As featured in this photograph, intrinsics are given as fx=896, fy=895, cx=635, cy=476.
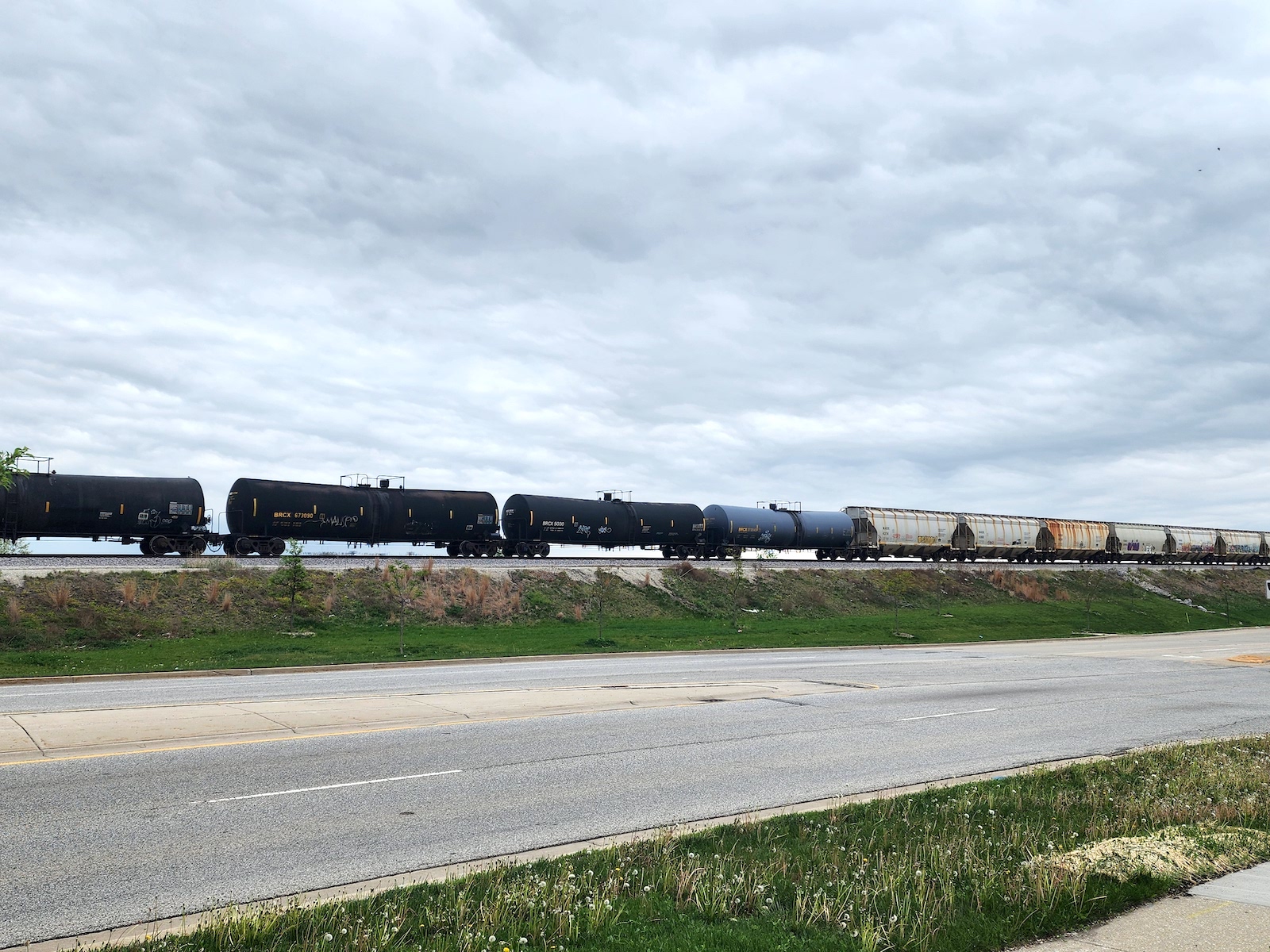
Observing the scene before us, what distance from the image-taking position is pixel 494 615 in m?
34.5

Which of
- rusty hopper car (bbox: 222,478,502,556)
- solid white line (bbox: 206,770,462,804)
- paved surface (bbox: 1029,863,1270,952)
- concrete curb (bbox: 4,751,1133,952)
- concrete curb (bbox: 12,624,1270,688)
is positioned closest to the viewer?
paved surface (bbox: 1029,863,1270,952)

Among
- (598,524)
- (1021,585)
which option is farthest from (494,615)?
(1021,585)

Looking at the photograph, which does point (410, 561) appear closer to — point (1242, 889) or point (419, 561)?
point (419, 561)

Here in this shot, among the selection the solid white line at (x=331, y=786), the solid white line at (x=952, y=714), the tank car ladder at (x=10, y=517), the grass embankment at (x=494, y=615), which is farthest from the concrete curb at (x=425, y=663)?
the tank car ladder at (x=10, y=517)

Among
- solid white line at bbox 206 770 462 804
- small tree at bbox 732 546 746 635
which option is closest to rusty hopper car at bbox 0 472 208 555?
small tree at bbox 732 546 746 635

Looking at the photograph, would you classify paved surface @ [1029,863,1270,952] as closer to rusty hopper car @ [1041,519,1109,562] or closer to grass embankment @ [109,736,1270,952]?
grass embankment @ [109,736,1270,952]

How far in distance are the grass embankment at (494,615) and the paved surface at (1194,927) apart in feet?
69.5

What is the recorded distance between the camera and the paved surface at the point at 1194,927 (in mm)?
5672

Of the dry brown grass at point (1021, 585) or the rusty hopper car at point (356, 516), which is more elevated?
the rusty hopper car at point (356, 516)

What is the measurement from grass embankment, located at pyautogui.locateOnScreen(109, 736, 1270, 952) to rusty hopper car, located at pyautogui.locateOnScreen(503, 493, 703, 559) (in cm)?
3682

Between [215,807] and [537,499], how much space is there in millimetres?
36619

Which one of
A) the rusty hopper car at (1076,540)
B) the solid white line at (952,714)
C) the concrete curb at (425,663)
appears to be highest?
the rusty hopper car at (1076,540)

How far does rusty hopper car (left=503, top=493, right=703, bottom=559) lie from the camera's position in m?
45.3

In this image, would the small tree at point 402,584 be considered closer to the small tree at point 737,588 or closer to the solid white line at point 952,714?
the small tree at point 737,588
